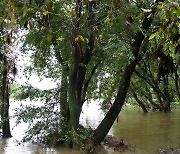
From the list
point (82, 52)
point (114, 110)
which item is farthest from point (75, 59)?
point (114, 110)

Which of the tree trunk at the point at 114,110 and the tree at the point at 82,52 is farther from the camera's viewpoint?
the tree trunk at the point at 114,110

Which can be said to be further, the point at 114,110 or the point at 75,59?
the point at 114,110

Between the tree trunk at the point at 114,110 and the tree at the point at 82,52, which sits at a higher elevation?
the tree at the point at 82,52

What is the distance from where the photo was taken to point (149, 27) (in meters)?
8.47

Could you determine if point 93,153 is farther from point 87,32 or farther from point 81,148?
point 87,32

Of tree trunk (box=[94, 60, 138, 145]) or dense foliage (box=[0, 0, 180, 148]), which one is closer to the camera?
dense foliage (box=[0, 0, 180, 148])

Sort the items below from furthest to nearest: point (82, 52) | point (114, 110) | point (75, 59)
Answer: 1. point (114, 110)
2. point (82, 52)
3. point (75, 59)

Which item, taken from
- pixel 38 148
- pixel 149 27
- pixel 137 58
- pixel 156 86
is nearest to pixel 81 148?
pixel 38 148

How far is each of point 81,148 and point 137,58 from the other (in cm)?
275

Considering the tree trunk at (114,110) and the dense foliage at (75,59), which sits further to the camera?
the tree trunk at (114,110)

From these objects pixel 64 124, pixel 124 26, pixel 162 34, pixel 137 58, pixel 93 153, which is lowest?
pixel 93 153

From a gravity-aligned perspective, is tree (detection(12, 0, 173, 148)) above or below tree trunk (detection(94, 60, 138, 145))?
above

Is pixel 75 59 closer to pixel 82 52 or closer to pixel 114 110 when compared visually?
pixel 82 52

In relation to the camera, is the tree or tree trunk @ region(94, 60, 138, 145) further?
tree trunk @ region(94, 60, 138, 145)
